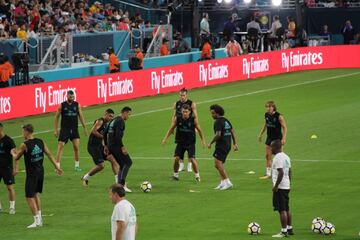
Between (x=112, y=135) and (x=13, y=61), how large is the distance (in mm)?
18045

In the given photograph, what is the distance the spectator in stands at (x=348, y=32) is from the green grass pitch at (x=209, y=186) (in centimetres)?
2196

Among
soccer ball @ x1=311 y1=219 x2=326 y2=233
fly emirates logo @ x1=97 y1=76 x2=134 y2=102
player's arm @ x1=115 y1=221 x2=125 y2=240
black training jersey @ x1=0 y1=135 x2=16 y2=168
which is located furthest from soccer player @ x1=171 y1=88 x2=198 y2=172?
fly emirates logo @ x1=97 y1=76 x2=134 y2=102

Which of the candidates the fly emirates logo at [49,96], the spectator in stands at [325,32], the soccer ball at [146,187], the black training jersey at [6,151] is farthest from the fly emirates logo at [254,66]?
the black training jersey at [6,151]

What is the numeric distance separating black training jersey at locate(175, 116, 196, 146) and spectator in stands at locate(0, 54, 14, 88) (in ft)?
49.4

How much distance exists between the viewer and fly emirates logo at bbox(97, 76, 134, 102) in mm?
45406

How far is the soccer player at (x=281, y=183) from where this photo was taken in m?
21.3

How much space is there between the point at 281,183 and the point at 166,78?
28507 millimetres

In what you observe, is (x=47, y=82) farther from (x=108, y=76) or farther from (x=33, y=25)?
(x=33, y=25)

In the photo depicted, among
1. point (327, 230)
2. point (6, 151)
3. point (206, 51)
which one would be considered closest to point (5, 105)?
point (6, 151)

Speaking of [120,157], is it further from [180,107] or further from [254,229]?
[254,229]

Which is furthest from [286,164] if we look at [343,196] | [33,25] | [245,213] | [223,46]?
[223,46]

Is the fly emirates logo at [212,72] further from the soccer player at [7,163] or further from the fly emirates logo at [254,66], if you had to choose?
Result: the soccer player at [7,163]

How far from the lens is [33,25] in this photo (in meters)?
50.0

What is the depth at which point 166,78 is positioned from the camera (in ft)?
163
